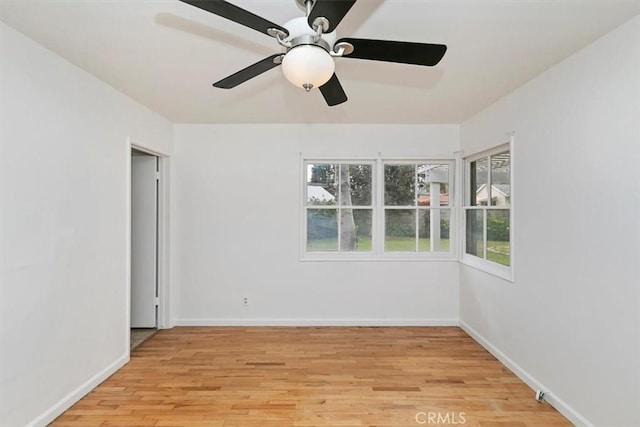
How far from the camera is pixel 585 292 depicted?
86.5 inches

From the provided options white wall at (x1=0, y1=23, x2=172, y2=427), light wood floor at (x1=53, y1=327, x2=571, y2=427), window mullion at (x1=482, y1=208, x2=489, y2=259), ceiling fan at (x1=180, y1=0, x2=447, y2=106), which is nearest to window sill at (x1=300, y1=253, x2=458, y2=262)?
window mullion at (x1=482, y1=208, x2=489, y2=259)

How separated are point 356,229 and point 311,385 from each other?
198cm

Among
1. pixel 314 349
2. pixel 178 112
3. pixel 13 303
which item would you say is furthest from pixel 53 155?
pixel 314 349

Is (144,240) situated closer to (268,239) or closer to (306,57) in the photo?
(268,239)

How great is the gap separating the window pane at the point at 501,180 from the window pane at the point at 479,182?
0.41ft

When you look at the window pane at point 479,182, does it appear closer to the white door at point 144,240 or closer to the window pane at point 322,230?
the window pane at point 322,230

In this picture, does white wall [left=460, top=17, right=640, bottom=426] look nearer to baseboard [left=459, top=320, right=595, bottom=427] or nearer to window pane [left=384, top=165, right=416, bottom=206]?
baseboard [left=459, top=320, right=595, bottom=427]

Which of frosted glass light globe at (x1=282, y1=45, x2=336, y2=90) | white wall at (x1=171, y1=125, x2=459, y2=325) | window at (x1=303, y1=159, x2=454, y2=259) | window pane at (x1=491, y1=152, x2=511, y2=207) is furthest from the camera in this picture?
window at (x1=303, y1=159, x2=454, y2=259)

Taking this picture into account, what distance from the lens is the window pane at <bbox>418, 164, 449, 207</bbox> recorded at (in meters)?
4.22

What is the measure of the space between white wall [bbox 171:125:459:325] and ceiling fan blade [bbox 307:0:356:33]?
2728 mm

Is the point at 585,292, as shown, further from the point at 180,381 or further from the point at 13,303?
the point at 13,303

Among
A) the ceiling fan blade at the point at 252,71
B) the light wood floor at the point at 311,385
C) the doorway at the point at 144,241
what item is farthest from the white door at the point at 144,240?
the ceiling fan blade at the point at 252,71

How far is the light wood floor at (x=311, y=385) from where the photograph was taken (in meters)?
2.31

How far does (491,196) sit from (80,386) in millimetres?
3916
